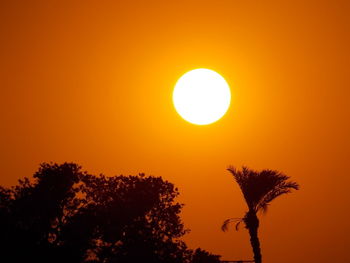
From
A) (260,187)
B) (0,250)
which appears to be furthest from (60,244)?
(260,187)

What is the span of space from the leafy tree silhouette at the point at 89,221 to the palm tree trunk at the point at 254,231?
2.74 metres

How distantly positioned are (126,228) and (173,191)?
3601 mm

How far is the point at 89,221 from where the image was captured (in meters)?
21.9

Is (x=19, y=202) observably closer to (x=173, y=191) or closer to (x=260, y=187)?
(x=173, y=191)

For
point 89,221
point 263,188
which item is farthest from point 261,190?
point 89,221

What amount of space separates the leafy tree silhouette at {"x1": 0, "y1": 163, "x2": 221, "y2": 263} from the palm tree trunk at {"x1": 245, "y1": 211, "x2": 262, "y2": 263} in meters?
2.74

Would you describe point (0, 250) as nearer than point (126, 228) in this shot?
Yes

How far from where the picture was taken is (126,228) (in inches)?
863

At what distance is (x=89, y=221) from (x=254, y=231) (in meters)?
8.75

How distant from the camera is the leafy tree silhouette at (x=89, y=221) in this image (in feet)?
67.2

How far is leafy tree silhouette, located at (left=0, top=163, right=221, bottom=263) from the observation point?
67.2 ft

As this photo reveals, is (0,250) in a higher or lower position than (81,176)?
lower

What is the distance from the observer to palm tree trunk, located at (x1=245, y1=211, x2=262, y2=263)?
21.9 meters

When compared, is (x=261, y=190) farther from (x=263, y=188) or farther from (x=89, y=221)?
(x=89, y=221)
